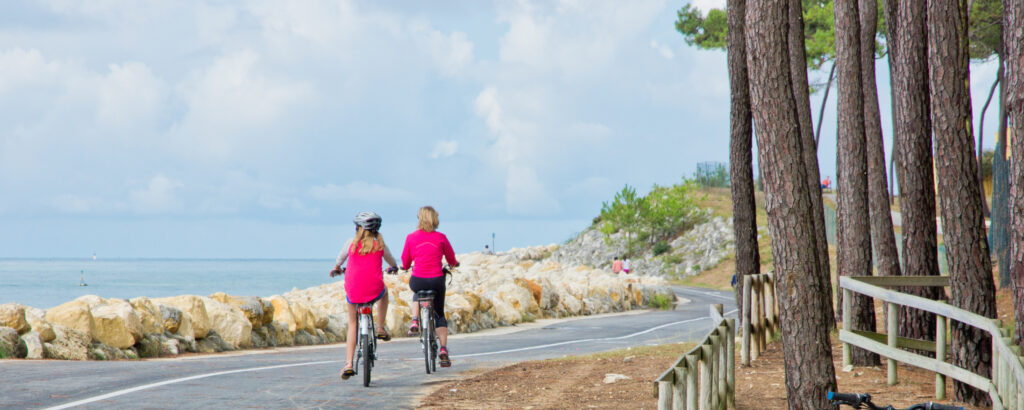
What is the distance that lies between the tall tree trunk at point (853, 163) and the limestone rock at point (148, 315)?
34.9 feet

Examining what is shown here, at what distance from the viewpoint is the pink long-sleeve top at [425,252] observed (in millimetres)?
10789

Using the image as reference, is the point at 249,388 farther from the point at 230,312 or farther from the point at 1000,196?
the point at 1000,196

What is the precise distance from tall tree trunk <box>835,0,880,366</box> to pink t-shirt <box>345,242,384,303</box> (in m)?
6.68

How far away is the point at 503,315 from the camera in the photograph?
24.3m

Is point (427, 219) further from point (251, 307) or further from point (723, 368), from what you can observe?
point (251, 307)

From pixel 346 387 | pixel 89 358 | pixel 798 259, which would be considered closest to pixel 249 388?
pixel 346 387

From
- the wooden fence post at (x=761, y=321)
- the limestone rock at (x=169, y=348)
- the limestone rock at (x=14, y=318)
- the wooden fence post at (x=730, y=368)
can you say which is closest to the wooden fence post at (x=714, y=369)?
the wooden fence post at (x=730, y=368)

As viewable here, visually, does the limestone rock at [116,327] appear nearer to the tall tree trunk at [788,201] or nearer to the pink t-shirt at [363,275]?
the pink t-shirt at [363,275]

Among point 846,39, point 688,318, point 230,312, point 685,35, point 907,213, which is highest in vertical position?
point 685,35

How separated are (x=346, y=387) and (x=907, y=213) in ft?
22.8

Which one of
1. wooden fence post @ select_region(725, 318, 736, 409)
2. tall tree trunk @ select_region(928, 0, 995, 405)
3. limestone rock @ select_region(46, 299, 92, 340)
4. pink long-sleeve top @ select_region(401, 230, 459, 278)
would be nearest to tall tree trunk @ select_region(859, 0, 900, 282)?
tall tree trunk @ select_region(928, 0, 995, 405)

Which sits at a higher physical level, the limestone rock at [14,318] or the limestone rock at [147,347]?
the limestone rock at [14,318]

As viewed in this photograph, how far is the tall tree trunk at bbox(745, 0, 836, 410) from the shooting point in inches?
296

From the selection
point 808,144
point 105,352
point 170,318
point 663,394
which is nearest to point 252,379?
point 105,352
